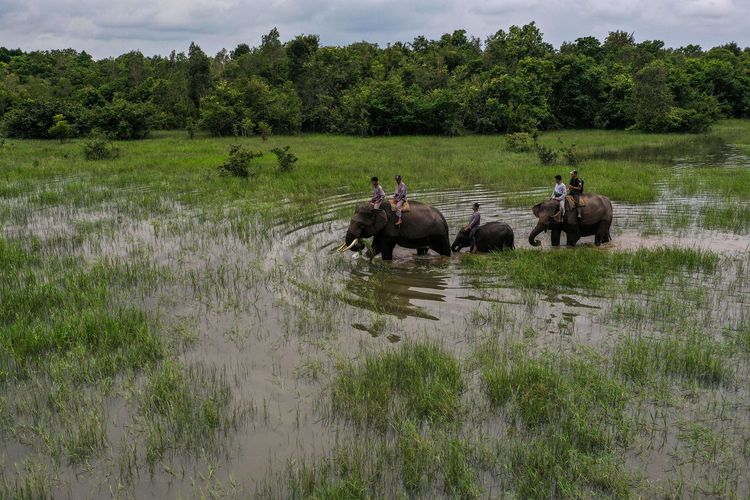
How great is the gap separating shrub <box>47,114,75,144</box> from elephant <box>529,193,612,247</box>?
29.9 metres

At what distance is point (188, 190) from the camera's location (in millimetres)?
19859

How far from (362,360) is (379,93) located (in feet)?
116

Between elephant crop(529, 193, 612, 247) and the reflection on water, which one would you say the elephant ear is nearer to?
the reflection on water

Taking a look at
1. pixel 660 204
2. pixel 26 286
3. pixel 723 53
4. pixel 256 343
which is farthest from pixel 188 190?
pixel 723 53

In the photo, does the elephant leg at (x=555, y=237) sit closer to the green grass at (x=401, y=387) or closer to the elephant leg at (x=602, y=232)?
the elephant leg at (x=602, y=232)

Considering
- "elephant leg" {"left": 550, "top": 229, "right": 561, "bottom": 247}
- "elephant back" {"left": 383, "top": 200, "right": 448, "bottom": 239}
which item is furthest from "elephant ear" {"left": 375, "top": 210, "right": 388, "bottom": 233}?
"elephant leg" {"left": 550, "top": 229, "right": 561, "bottom": 247}

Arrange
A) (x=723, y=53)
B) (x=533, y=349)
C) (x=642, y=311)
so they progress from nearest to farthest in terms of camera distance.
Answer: (x=533, y=349), (x=642, y=311), (x=723, y=53)

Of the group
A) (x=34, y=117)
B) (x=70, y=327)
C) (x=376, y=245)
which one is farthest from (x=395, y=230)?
(x=34, y=117)

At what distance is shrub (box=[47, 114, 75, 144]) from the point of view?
3400cm

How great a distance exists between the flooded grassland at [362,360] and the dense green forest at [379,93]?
2522 centimetres

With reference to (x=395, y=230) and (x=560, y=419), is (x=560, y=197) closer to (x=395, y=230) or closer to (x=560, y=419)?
(x=395, y=230)

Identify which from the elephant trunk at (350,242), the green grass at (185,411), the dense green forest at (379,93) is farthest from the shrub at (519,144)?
the green grass at (185,411)

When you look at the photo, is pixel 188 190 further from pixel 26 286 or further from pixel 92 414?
pixel 92 414

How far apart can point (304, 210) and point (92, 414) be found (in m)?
10.7
